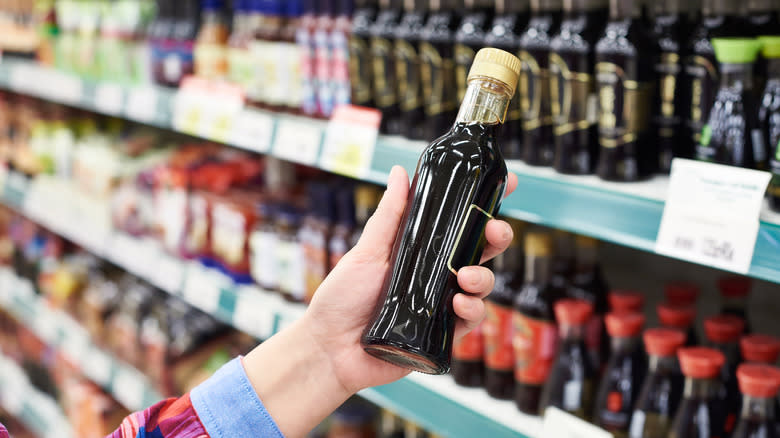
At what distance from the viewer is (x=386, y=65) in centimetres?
150

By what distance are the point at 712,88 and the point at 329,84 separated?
0.89 metres

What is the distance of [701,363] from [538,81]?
51 centimetres

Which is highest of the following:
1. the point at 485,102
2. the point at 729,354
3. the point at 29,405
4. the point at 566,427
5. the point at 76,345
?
the point at 485,102

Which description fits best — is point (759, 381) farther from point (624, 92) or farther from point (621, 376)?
point (624, 92)

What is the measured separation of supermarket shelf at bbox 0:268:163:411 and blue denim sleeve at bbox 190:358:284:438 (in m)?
1.31

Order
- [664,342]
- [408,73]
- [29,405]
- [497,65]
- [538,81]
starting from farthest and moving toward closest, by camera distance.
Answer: [29,405] → [408,73] → [538,81] → [664,342] → [497,65]

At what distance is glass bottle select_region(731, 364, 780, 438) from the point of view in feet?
3.15

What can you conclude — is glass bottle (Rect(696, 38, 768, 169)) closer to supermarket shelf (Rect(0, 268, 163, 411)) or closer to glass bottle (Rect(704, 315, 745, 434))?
glass bottle (Rect(704, 315, 745, 434))

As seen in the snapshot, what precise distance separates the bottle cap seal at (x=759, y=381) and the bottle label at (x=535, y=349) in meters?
0.35

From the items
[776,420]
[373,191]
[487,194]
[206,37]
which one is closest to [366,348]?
[487,194]

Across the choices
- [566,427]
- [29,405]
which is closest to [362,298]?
[566,427]

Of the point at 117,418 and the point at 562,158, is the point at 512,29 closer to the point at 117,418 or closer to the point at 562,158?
the point at 562,158

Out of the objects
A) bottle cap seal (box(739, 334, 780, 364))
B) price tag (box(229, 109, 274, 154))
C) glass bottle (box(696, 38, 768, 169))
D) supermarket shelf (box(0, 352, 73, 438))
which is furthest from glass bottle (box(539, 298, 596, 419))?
supermarket shelf (box(0, 352, 73, 438))

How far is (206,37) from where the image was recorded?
211 centimetres
